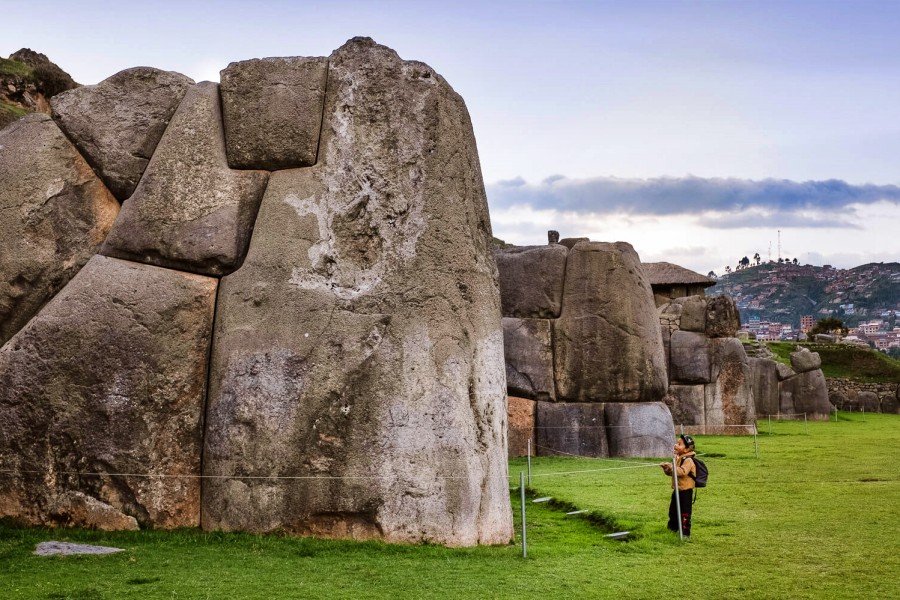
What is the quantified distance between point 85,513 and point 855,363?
50.4m

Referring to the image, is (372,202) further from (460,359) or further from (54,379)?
(54,379)

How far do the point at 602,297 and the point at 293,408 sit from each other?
1134 cm

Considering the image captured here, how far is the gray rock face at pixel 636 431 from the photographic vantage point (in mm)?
18734

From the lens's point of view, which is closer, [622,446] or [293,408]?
[293,408]

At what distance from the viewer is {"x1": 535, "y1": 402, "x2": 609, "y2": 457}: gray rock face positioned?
18903 millimetres

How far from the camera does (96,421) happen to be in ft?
29.0

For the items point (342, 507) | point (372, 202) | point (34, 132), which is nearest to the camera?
point (342, 507)

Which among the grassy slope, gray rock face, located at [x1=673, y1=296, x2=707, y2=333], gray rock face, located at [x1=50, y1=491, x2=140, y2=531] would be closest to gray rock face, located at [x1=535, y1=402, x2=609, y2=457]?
gray rock face, located at [x1=673, y1=296, x2=707, y2=333]

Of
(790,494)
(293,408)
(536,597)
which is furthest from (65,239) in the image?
(790,494)

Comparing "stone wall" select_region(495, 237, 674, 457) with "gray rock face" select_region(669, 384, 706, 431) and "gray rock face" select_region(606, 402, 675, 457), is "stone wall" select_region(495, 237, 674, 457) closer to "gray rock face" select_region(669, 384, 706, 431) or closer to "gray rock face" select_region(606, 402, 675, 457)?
"gray rock face" select_region(606, 402, 675, 457)

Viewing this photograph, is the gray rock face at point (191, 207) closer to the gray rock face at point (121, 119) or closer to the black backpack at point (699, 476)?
the gray rock face at point (121, 119)

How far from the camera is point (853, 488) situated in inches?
539

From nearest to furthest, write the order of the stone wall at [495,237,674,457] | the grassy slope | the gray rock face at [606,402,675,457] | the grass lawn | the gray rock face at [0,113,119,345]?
the grass lawn, the gray rock face at [0,113,119,345], the gray rock face at [606,402,675,457], the stone wall at [495,237,674,457], the grassy slope

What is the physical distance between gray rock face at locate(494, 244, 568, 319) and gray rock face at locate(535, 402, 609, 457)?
1934mm
